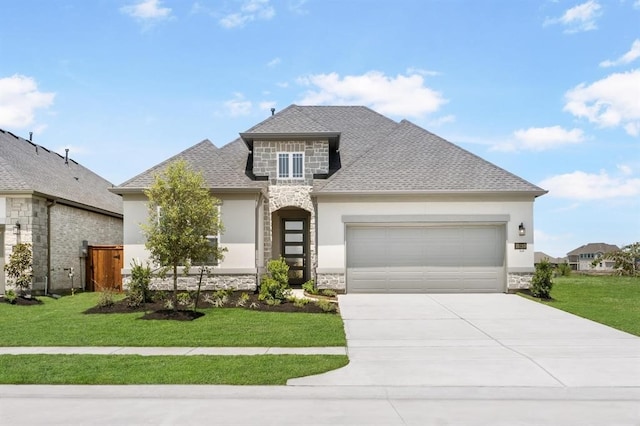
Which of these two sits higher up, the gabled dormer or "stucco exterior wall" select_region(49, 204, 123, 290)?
the gabled dormer

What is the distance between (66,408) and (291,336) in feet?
16.0

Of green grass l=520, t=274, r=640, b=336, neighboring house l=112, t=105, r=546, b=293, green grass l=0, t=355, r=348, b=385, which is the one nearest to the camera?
green grass l=0, t=355, r=348, b=385

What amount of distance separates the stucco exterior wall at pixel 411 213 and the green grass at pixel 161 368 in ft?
28.4

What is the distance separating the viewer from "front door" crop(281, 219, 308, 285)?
20.4 m

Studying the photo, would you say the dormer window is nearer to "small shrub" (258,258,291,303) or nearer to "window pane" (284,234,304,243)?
"window pane" (284,234,304,243)

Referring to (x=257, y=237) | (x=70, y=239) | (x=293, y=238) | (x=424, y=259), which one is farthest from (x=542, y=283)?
(x=70, y=239)

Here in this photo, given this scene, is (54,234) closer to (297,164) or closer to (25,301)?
(25,301)

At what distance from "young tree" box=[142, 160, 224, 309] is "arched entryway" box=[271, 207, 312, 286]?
6.57m

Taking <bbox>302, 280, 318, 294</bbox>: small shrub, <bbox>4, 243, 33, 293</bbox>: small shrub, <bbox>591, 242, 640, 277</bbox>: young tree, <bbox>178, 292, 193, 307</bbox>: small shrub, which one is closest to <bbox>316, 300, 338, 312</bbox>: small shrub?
<bbox>302, 280, 318, 294</bbox>: small shrub

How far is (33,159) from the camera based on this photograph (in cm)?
2300

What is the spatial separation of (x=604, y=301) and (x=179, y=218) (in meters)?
13.4

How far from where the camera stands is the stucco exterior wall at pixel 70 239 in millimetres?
20188

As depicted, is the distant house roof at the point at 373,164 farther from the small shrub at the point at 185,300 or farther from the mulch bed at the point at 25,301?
the mulch bed at the point at 25,301

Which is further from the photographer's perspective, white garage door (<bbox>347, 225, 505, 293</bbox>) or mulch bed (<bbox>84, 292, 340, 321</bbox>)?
white garage door (<bbox>347, 225, 505, 293</bbox>)
